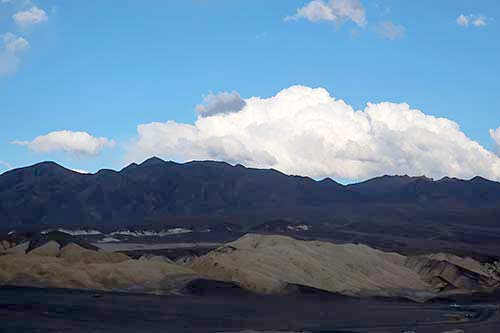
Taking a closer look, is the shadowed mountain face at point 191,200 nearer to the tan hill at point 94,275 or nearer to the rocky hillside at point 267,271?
the rocky hillside at point 267,271

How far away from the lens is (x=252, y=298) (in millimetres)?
45969

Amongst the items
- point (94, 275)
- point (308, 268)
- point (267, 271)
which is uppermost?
point (308, 268)

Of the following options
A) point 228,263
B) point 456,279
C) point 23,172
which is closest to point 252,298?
point 228,263

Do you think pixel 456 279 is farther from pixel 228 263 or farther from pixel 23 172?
pixel 23 172

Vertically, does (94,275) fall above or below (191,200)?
below

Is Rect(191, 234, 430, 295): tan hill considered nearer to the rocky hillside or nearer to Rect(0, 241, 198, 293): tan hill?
the rocky hillside

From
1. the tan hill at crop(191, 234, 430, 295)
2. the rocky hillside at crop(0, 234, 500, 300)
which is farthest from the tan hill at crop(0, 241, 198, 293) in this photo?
the tan hill at crop(191, 234, 430, 295)

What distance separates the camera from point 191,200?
586 feet

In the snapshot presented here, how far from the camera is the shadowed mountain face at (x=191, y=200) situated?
519 feet

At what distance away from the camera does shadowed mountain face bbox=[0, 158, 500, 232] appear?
15825 cm

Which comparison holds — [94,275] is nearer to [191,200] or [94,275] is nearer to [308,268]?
[308,268]

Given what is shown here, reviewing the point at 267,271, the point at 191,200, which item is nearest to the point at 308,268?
the point at 267,271

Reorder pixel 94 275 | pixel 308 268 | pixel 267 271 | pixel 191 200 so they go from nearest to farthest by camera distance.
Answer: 1. pixel 94 275
2. pixel 267 271
3. pixel 308 268
4. pixel 191 200

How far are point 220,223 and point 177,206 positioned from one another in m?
43.6
